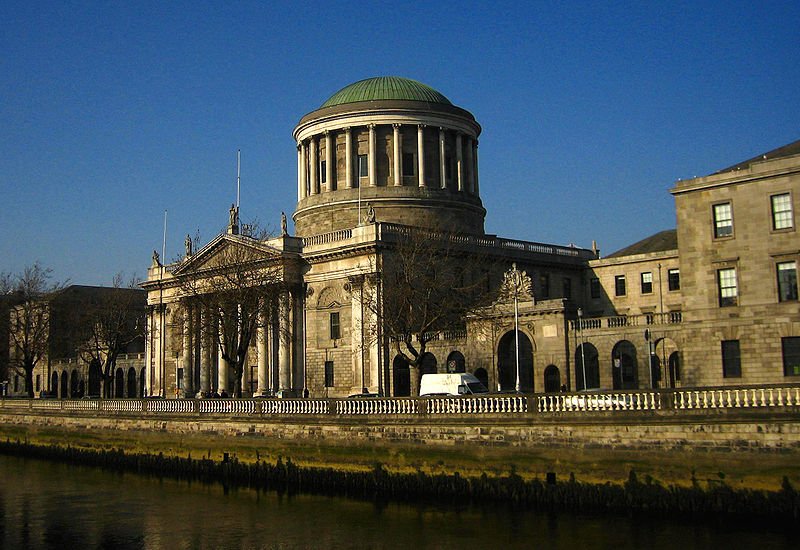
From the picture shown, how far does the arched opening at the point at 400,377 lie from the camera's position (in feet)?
211

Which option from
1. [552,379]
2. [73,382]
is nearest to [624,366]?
[552,379]

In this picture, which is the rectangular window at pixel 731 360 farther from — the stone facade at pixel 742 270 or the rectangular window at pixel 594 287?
the rectangular window at pixel 594 287

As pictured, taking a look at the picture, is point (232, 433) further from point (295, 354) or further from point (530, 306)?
point (295, 354)

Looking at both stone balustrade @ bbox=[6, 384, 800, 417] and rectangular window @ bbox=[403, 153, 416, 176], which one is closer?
stone balustrade @ bbox=[6, 384, 800, 417]

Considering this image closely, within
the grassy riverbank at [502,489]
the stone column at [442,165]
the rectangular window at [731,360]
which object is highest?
the stone column at [442,165]

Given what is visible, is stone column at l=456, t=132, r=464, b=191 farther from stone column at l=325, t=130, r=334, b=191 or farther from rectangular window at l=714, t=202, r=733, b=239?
rectangular window at l=714, t=202, r=733, b=239

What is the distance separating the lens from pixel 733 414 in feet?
90.4

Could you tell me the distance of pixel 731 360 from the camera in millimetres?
42344

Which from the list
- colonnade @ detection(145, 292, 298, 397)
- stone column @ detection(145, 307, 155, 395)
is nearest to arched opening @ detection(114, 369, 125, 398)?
stone column @ detection(145, 307, 155, 395)

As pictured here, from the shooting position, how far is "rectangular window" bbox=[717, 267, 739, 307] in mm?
42344

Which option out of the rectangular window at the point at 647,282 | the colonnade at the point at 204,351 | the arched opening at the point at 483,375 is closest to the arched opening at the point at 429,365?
the arched opening at the point at 483,375

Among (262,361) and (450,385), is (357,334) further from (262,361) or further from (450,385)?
(450,385)

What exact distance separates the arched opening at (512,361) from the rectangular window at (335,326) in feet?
44.5

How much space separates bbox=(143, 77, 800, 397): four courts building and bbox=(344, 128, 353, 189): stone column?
12 centimetres
